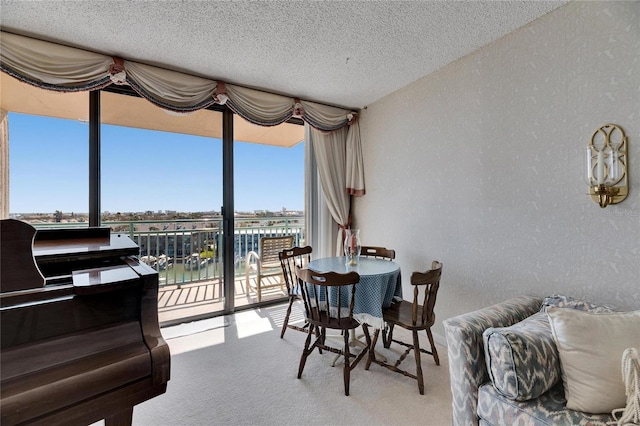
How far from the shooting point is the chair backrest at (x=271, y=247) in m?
3.54

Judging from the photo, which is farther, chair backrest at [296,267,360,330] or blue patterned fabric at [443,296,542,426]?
chair backrest at [296,267,360,330]

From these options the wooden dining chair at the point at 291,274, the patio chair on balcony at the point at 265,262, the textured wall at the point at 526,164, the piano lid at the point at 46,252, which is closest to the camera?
the piano lid at the point at 46,252

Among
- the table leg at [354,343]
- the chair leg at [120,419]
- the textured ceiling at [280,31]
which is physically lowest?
the table leg at [354,343]

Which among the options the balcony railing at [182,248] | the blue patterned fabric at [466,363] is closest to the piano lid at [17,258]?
the blue patterned fabric at [466,363]

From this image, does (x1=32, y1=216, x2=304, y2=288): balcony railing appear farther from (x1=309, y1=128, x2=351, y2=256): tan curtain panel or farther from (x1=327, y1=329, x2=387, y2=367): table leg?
(x1=327, y1=329, x2=387, y2=367): table leg

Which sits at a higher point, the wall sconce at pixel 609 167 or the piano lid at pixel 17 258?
the wall sconce at pixel 609 167

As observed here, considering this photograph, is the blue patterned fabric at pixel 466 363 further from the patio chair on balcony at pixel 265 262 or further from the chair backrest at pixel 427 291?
the patio chair on balcony at pixel 265 262

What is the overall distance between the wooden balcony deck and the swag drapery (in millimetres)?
1628

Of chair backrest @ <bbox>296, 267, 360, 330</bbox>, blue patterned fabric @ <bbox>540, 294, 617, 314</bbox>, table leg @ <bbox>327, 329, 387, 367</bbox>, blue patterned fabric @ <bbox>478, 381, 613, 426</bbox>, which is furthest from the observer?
table leg @ <bbox>327, 329, 387, 367</bbox>

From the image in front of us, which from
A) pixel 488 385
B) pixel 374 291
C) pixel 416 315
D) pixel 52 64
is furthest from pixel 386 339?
pixel 52 64

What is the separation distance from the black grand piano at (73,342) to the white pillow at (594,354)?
1.69 metres

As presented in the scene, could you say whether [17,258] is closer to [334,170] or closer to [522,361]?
[522,361]

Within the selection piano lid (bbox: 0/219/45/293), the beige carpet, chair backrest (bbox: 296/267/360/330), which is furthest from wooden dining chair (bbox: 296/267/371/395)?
piano lid (bbox: 0/219/45/293)

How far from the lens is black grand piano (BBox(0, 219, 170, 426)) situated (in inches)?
33.1
